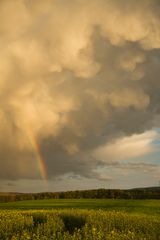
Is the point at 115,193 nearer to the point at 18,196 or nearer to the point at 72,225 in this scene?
the point at 18,196

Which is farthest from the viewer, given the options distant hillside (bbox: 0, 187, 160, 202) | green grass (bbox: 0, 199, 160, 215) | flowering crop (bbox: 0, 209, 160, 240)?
distant hillside (bbox: 0, 187, 160, 202)

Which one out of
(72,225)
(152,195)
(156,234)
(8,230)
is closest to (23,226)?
(8,230)

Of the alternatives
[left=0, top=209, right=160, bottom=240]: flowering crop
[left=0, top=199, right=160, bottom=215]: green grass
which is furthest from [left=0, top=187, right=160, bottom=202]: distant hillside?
[left=0, top=209, right=160, bottom=240]: flowering crop

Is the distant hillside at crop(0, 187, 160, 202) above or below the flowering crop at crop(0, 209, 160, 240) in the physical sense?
above

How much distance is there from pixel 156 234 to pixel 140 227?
2041 mm

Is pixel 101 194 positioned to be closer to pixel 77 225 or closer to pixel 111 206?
pixel 111 206

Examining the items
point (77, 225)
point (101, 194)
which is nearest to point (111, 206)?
point (77, 225)

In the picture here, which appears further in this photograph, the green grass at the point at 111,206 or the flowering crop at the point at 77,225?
the green grass at the point at 111,206

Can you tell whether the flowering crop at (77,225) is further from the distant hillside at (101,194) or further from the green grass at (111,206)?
the distant hillside at (101,194)

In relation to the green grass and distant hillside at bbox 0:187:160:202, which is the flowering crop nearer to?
the green grass

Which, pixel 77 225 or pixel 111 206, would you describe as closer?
pixel 77 225

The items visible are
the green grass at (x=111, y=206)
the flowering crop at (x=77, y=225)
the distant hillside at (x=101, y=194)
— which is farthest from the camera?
the distant hillside at (x=101, y=194)

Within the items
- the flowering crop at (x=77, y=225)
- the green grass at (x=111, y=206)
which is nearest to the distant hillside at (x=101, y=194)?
the green grass at (x=111, y=206)

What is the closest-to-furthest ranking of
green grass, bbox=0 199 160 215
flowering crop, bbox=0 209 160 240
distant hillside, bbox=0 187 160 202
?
flowering crop, bbox=0 209 160 240, green grass, bbox=0 199 160 215, distant hillside, bbox=0 187 160 202
